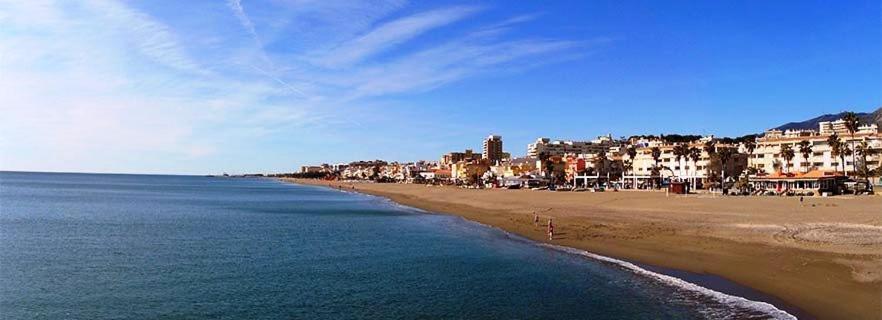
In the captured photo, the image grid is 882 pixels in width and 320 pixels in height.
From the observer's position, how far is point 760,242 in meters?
27.1

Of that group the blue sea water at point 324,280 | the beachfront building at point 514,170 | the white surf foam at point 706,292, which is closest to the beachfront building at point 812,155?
the beachfront building at point 514,170

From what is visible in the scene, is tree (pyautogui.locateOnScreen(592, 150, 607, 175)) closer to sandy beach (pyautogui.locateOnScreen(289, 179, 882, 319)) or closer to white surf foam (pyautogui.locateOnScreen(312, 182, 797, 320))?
sandy beach (pyautogui.locateOnScreen(289, 179, 882, 319))

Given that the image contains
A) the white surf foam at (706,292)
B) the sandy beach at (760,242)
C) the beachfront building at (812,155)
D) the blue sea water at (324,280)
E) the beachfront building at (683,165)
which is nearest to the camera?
the white surf foam at (706,292)

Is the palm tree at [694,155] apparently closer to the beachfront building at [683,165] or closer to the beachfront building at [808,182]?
the beachfront building at [683,165]

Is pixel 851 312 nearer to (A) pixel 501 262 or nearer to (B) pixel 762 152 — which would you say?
(A) pixel 501 262

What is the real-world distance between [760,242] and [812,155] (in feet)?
251

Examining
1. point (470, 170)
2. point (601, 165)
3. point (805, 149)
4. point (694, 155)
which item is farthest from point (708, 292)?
point (470, 170)

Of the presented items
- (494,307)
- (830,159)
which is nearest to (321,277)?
(494,307)

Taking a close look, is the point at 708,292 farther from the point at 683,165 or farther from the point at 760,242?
the point at 683,165

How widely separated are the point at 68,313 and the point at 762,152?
101373 mm

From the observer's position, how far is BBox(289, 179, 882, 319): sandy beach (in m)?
17.9

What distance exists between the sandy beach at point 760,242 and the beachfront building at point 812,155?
4882 cm

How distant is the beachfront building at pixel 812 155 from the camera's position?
286ft

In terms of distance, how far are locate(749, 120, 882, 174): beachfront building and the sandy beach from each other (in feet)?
160
